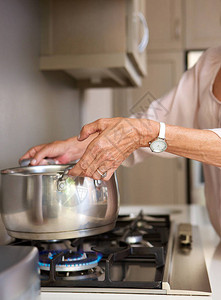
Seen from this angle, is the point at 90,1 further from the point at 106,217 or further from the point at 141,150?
the point at 106,217

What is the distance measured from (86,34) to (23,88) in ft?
0.90

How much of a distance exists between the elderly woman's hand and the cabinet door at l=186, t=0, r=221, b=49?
233 centimetres

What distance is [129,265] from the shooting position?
0.76 metres

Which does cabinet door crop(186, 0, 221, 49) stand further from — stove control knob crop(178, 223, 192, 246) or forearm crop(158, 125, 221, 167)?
forearm crop(158, 125, 221, 167)

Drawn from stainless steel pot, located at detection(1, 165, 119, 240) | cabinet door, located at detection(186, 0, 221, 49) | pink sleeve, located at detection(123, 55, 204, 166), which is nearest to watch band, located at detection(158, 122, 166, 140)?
stainless steel pot, located at detection(1, 165, 119, 240)

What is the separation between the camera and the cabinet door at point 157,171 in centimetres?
286

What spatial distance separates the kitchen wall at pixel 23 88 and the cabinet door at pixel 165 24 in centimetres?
170

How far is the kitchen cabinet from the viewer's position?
1147 mm

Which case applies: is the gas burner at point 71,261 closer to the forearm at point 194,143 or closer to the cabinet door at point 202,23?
the forearm at point 194,143

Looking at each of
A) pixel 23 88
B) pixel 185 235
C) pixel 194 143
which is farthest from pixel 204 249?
pixel 23 88

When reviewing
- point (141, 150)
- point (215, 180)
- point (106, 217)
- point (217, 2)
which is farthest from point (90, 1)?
point (217, 2)

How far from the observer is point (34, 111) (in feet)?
3.63

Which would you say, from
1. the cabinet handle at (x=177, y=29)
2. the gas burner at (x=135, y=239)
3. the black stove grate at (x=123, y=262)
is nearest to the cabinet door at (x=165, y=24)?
the cabinet handle at (x=177, y=29)

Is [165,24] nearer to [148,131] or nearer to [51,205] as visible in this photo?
[148,131]
